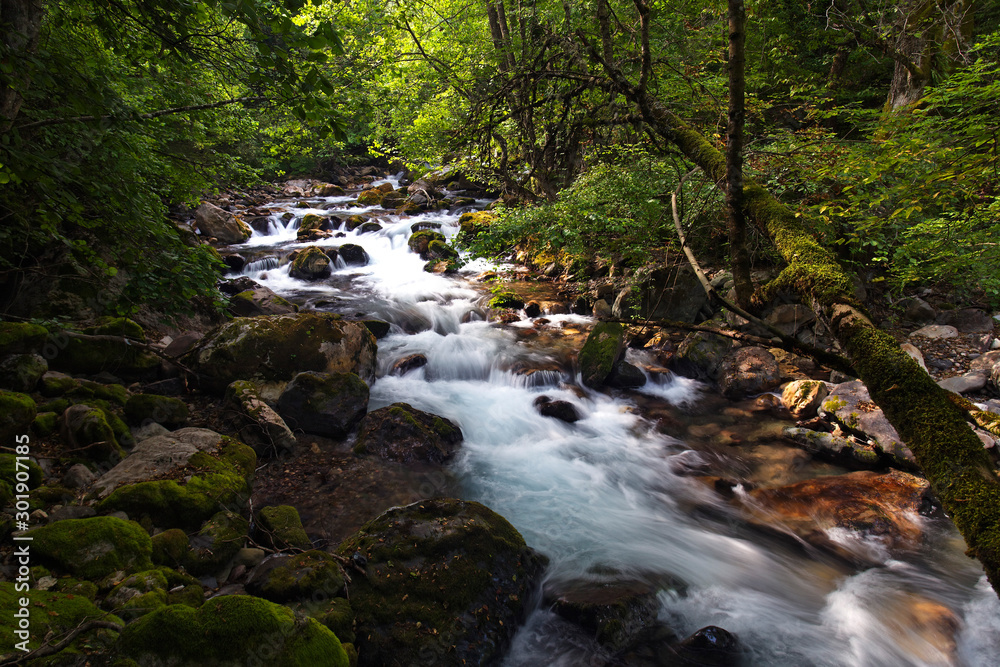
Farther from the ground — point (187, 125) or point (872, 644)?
point (187, 125)

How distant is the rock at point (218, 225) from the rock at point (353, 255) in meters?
4.44

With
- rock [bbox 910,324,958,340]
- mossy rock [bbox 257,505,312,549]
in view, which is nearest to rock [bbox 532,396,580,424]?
mossy rock [bbox 257,505,312,549]

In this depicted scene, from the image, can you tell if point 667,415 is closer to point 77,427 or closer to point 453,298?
point 453,298

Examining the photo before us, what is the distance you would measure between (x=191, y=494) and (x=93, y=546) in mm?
924

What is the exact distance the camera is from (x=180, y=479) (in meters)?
4.14

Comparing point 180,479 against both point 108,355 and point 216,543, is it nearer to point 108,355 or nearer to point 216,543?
point 216,543

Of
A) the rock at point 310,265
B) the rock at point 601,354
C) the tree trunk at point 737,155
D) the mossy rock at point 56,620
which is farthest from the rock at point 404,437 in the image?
the rock at point 310,265

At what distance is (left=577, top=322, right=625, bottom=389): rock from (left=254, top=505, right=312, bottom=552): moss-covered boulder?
581 cm

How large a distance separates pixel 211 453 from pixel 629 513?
4962 mm

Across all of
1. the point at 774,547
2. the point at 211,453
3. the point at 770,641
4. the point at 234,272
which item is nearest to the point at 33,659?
the point at 211,453

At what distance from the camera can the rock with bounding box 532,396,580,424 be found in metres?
7.83

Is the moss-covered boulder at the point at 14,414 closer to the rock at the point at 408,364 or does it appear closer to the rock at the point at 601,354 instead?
the rock at the point at 408,364

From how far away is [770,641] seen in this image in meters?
3.81

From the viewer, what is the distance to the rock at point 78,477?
3.80 meters
